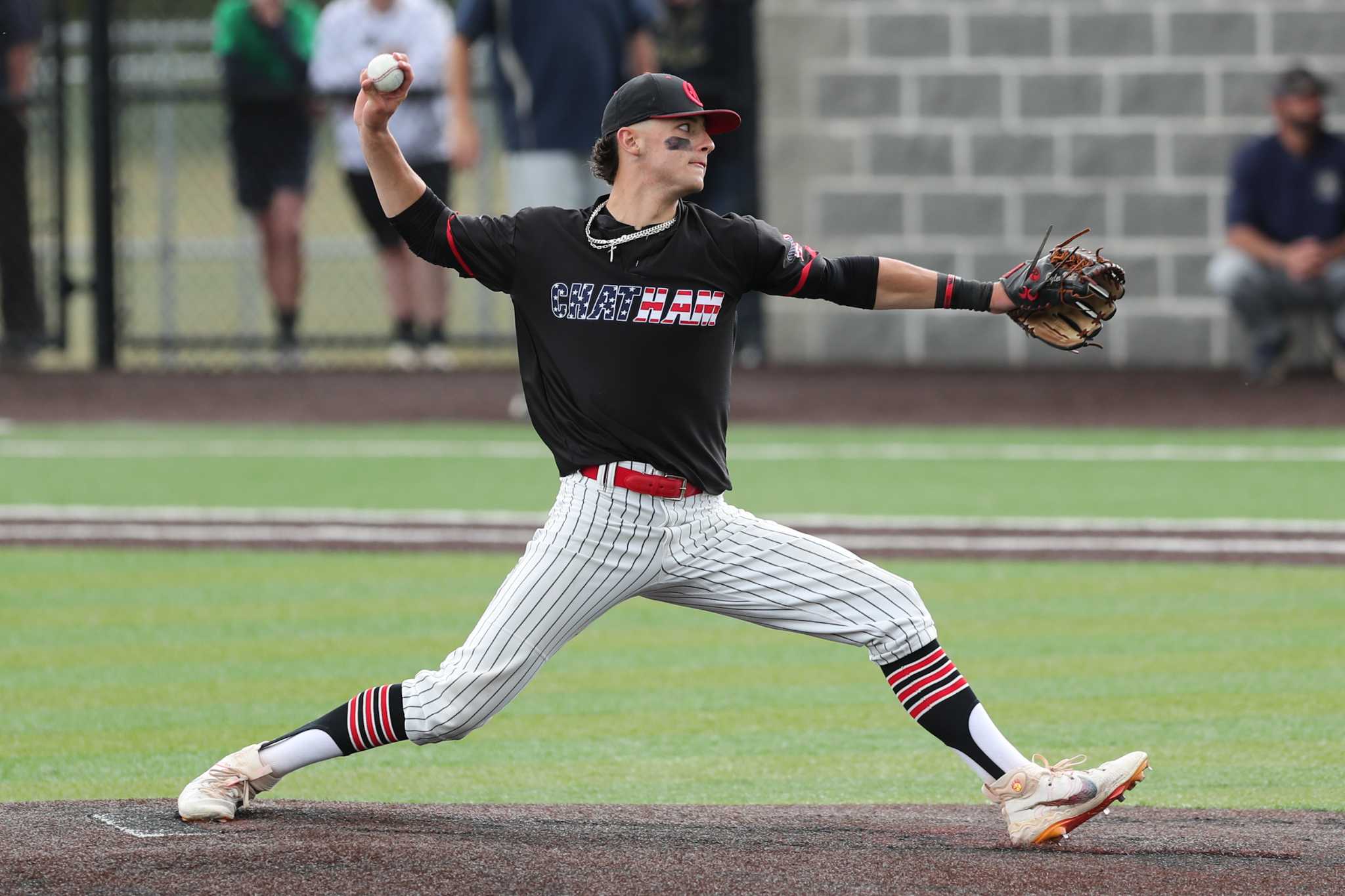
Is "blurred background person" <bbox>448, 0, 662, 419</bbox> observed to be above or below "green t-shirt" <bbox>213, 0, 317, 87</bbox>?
below

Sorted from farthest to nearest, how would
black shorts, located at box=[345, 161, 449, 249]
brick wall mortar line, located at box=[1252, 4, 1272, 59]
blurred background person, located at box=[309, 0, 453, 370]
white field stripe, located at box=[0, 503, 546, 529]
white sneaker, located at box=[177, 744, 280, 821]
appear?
brick wall mortar line, located at box=[1252, 4, 1272, 59] < black shorts, located at box=[345, 161, 449, 249] < blurred background person, located at box=[309, 0, 453, 370] < white field stripe, located at box=[0, 503, 546, 529] < white sneaker, located at box=[177, 744, 280, 821]

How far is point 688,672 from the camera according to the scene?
6707 millimetres

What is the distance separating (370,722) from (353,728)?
0.17 ft

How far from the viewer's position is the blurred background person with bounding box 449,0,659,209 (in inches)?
456

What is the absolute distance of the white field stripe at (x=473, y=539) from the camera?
8.71 m

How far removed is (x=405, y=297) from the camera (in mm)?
13945

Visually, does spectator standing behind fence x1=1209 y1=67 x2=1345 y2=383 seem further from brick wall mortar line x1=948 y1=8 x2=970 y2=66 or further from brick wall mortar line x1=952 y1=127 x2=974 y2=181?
brick wall mortar line x1=948 y1=8 x2=970 y2=66

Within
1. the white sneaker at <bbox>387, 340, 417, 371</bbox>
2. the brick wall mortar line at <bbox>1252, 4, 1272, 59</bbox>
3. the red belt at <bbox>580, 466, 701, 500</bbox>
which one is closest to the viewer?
the red belt at <bbox>580, 466, 701, 500</bbox>

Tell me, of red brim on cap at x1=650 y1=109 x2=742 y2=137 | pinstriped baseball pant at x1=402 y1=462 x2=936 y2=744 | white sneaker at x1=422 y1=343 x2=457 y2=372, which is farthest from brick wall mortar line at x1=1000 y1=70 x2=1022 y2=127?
pinstriped baseball pant at x1=402 y1=462 x2=936 y2=744

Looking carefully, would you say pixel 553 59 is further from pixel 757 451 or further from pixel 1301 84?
pixel 1301 84

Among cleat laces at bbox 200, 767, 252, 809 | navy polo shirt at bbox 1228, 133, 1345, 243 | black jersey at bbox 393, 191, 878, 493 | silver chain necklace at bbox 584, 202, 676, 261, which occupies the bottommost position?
cleat laces at bbox 200, 767, 252, 809

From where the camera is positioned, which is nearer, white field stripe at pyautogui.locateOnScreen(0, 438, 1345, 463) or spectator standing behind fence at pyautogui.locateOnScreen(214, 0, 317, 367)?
white field stripe at pyautogui.locateOnScreen(0, 438, 1345, 463)

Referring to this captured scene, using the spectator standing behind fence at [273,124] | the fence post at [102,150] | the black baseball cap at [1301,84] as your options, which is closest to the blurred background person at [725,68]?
the spectator standing behind fence at [273,124]

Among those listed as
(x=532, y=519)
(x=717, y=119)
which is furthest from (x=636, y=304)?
(x=532, y=519)
